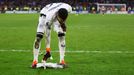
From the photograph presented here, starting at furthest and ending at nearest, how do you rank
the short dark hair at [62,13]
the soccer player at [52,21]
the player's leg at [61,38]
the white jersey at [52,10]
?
the player's leg at [61,38], the white jersey at [52,10], the soccer player at [52,21], the short dark hair at [62,13]

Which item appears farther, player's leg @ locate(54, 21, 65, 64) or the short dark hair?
player's leg @ locate(54, 21, 65, 64)

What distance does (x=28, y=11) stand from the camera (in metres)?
83.4

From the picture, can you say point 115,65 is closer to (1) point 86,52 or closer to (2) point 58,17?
(2) point 58,17

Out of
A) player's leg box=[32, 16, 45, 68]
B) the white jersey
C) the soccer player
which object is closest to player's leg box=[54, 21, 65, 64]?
the soccer player

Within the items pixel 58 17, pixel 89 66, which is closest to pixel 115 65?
pixel 89 66

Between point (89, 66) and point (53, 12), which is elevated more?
point (53, 12)

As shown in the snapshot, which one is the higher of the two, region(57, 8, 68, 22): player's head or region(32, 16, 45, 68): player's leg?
region(57, 8, 68, 22): player's head

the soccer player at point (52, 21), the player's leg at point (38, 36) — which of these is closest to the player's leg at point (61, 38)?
the soccer player at point (52, 21)

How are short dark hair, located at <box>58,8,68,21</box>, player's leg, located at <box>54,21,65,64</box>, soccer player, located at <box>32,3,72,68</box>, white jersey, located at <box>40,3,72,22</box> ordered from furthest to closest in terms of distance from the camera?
player's leg, located at <box>54,21,65,64</box>, white jersey, located at <box>40,3,72,22</box>, soccer player, located at <box>32,3,72,68</box>, short dark hair, located at <box>58,8,68,21</box>

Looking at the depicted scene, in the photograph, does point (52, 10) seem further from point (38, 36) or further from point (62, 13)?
point (38, 36)

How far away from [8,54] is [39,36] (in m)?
3.96

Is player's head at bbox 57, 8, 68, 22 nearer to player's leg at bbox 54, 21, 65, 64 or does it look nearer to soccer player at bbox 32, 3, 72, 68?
soccer player at bbox 32, 3, 72, 68

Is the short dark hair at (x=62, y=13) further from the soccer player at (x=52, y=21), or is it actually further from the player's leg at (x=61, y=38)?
the player's leg at (x=61, y=38)

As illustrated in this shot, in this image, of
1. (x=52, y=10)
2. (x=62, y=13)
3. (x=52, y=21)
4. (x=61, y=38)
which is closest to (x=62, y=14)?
(x=62, y=13)
